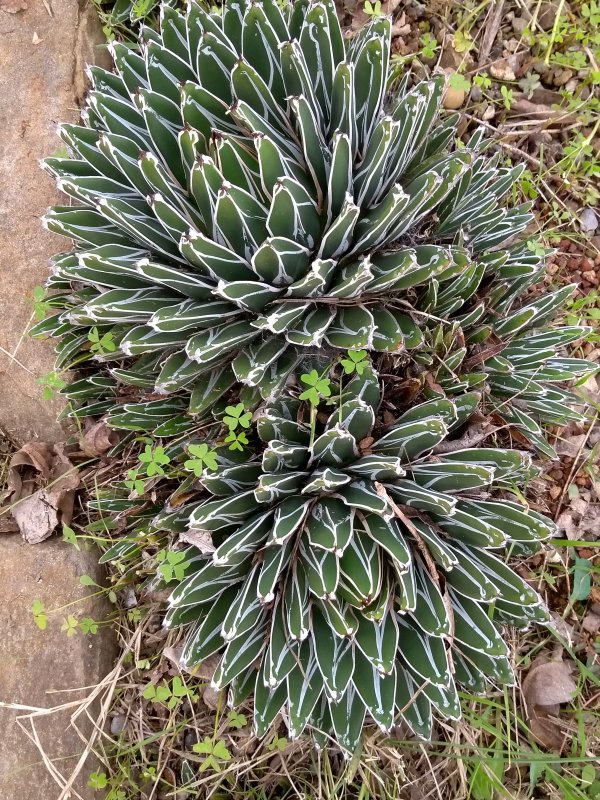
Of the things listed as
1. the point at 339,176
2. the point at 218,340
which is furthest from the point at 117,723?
the point at 339,176

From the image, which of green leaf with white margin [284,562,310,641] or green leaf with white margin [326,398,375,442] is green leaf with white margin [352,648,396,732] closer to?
green leaf with white margin [284,562,310,641]

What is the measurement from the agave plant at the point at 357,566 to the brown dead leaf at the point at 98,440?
0.46m

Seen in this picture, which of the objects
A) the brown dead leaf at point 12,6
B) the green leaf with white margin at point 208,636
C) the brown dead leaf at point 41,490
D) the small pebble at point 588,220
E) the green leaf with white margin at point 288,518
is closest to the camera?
the green leaf with white margin at point 288,518

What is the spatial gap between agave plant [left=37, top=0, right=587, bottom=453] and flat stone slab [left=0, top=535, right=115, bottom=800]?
661 mm

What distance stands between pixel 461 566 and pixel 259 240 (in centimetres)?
104

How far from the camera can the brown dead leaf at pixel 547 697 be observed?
207 cm

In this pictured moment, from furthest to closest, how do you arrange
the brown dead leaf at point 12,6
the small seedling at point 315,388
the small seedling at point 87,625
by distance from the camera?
the brown dead leaf at point 12,6, the small seedling at point 87,625, the small seedling at point 315,388

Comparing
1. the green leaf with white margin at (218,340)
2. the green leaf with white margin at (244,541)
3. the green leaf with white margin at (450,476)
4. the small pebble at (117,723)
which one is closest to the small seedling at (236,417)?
the green leaf with white margin at (218,340)

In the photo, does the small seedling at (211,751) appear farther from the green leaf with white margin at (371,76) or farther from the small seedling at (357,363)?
the green leaf with white margin at (371,76)

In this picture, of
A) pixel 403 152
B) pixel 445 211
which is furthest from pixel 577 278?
pixel 403 152

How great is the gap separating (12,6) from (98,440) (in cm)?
173

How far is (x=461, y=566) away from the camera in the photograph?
1.68 metres

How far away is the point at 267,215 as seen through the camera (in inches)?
60.8

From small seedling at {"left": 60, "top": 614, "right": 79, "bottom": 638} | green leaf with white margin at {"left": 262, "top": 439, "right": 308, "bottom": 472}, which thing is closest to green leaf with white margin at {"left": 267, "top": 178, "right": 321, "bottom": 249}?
green leaf with white margin at {"left": 262, "top": 439, "right": 308, "bottom": 472}
